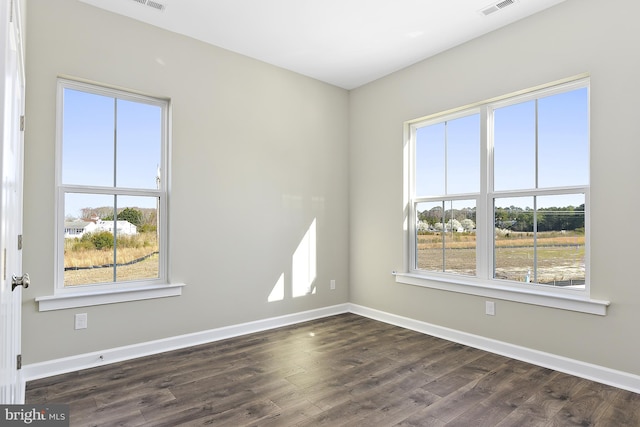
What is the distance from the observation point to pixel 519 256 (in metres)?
3.32

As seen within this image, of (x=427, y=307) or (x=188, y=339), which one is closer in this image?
(x=188, y=339)

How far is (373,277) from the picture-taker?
179 inches

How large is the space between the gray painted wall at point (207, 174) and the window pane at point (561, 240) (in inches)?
91.7

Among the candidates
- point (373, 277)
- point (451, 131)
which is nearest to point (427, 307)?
point (373, 277)

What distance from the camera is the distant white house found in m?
3.00

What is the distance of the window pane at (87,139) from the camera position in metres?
3.00

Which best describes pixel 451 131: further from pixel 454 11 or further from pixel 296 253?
pixel 296 253

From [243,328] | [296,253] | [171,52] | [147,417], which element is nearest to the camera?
[147,417]

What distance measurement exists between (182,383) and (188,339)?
821mm

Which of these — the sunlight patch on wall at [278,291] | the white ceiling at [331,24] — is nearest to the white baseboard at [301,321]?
the sunlight patch on wall at [278,291]

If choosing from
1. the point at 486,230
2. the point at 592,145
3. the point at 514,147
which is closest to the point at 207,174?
the point at 486,230

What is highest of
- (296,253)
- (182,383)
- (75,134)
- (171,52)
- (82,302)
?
(171,52)

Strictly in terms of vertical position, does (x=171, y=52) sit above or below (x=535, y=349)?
above

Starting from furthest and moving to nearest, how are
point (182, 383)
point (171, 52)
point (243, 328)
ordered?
point (243, 328), point (171, 52), point (182, 383)
